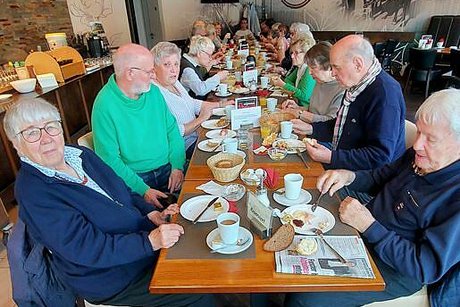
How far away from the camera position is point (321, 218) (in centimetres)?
121

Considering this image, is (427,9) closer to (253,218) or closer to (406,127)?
(406,127)

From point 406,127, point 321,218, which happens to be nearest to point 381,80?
point 406,127

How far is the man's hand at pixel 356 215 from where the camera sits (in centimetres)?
114

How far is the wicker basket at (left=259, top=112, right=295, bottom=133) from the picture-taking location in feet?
6.72

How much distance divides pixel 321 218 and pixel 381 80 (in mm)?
903

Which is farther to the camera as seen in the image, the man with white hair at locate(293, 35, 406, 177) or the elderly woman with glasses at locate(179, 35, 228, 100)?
the elderly woman with glasses at locate(179, 35, 228, 100)

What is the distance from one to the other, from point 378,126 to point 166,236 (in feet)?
3.85

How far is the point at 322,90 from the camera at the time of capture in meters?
2.39

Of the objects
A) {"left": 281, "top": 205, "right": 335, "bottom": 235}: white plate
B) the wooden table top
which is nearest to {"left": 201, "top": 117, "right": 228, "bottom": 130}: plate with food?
{"left": 281, "top": 205, "right": 335, "bottom": 235}: white plate

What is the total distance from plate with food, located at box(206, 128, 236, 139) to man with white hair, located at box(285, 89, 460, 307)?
3.10ft

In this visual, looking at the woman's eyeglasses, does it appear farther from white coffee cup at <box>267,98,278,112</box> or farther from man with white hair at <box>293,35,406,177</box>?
white coffee cup at <box>267,98,278,112</box>

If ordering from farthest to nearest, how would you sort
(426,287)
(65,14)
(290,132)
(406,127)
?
(65,14) → (290,132) → (406,127) → (426,287)

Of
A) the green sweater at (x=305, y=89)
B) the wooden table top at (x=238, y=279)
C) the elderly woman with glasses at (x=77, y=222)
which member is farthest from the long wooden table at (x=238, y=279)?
the green sweater at (x=305, y=89)

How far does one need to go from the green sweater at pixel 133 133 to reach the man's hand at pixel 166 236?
71 cm
